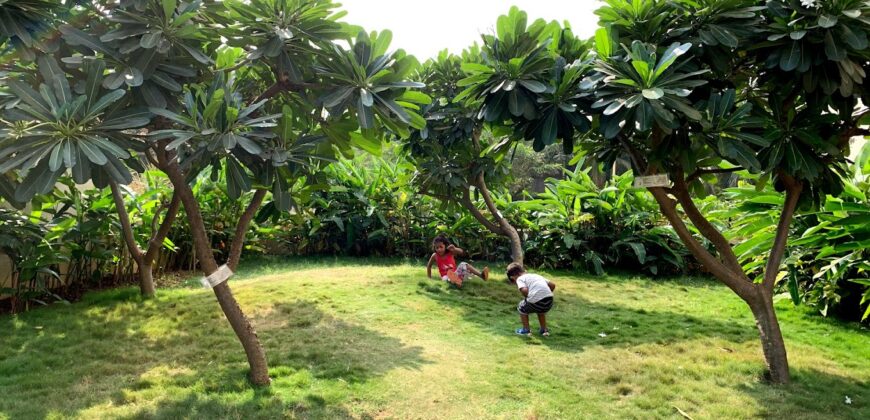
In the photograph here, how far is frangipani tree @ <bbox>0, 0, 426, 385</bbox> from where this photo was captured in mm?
2432

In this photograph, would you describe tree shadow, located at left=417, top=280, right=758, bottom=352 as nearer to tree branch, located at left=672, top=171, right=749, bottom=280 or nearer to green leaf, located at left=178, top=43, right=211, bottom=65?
tree branch, located at left=672, top=171, right=749, bottom=280

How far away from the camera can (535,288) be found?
16.3 feet

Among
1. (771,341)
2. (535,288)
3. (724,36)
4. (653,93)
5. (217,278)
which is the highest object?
(724,36)

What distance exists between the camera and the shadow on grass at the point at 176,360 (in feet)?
10.5

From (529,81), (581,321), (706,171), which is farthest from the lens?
(581,321)

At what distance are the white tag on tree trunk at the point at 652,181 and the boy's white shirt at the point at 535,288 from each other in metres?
1.55

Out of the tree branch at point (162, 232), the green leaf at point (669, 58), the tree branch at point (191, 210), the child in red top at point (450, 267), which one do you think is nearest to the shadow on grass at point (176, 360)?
the tree branch at point (162, 232)

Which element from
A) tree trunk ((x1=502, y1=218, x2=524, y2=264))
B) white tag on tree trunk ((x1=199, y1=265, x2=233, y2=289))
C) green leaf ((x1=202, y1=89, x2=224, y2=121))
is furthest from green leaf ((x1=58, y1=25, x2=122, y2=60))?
tree trunk ((x1=502, y1=218, x2=524, y2=264))

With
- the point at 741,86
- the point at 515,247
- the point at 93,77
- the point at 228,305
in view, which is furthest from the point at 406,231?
the point at 93,77

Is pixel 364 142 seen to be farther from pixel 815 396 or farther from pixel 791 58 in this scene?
pixel 815 396

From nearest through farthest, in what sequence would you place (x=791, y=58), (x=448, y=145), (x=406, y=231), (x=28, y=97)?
1. (x=28, y=97)
2. (x=791, y=58)
3. (x=448, y=145)
4. (x=406, y=231)

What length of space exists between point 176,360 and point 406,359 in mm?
1624

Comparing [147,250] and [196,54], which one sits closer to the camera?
[196,54]

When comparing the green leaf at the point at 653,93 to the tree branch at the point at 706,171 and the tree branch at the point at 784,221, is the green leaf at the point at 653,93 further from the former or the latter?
the tree branch at the point at 784,221
